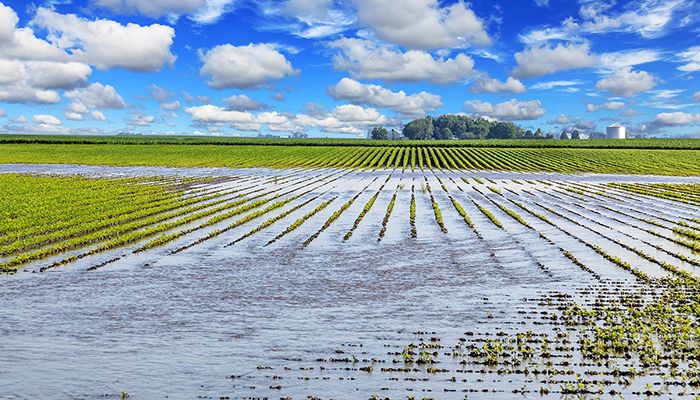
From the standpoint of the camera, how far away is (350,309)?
1334 cm

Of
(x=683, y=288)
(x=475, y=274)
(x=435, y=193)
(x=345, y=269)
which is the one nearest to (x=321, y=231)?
(x=345, y=269)

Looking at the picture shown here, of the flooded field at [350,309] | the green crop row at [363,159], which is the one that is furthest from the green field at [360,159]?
the flooded field at [350,309]

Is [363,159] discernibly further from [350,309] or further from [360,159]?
[350,309]

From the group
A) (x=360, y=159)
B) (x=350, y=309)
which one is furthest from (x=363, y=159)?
(x=350, y=309)

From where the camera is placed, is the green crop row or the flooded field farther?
the green crop row

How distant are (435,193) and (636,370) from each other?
102 feet

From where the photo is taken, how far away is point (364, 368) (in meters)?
9.91

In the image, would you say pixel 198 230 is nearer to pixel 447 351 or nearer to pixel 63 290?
pixel 63 290

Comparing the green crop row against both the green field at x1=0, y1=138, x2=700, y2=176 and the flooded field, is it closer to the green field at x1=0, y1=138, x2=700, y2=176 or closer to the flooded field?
the green field at x1=0, y1=138, x2=700, y2=176

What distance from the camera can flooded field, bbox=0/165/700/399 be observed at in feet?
31.1

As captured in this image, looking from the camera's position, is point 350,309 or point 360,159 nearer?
point 350,309

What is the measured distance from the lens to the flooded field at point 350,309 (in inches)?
373

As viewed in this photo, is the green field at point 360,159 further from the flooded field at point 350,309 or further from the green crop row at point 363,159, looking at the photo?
the flooded field at point 350,309

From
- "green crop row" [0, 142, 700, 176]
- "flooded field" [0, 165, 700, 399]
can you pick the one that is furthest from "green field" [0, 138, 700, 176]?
"flooded field" [0, 165, 700, 399]
